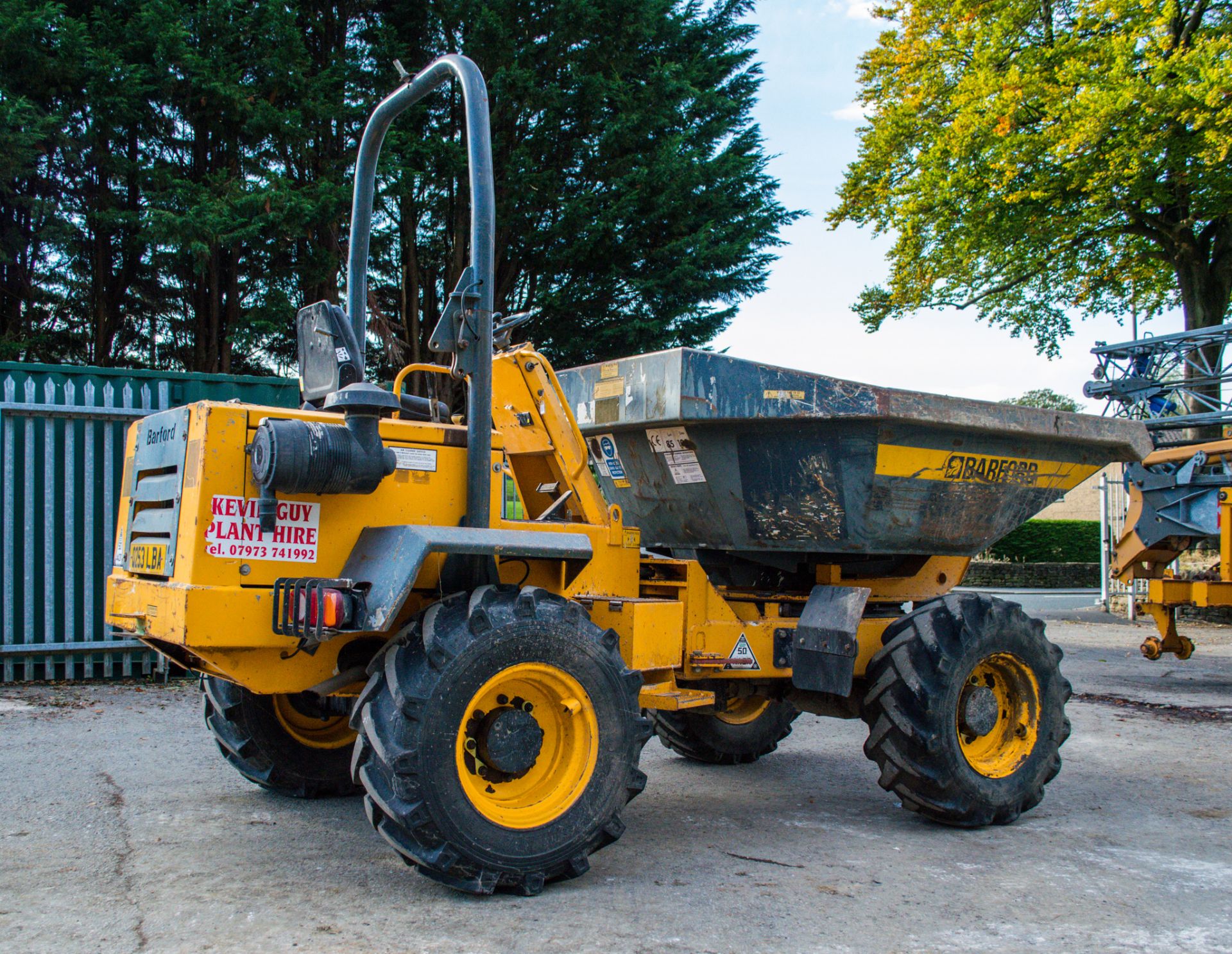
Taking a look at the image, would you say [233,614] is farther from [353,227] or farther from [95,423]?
[95,423]

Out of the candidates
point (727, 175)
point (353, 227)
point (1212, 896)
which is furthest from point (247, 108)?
point (1212, 896)

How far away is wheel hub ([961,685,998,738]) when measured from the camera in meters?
5.34

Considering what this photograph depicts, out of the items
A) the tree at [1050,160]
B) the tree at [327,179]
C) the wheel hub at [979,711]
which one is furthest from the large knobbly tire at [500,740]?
the tree at [1050,160]

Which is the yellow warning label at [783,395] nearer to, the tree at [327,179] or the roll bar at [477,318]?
the roll bar at [477,318]

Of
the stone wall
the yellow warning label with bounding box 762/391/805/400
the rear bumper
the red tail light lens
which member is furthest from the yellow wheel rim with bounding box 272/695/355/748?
the stone wall

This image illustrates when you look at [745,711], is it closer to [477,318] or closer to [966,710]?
[966,710]

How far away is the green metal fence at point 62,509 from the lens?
8453mm

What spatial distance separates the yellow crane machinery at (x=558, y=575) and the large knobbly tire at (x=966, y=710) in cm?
1

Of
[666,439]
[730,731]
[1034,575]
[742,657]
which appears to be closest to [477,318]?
[666,439]

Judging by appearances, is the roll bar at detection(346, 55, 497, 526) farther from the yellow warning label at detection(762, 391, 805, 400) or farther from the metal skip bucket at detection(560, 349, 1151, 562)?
the yellow warning label at detection(762, 391, 805, 400)

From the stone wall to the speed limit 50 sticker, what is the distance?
2029 centimetres

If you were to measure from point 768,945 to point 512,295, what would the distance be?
13.3m

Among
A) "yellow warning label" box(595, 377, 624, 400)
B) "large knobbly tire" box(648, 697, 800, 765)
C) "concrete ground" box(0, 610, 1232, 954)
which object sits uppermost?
"yellow warning label" box(595, 377, 624, 400)

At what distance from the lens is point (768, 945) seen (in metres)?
3.59
